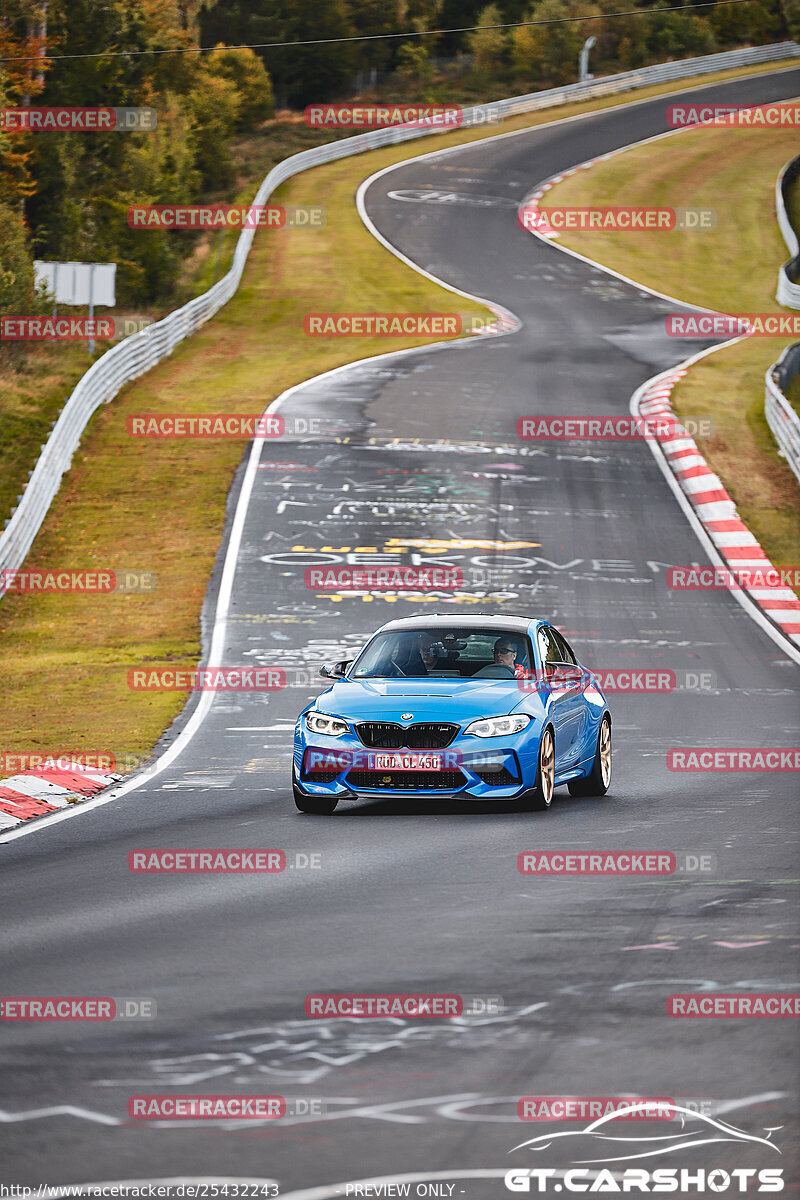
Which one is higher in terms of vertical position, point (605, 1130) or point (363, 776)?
point (605, 1130)

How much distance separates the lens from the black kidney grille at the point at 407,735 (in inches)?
457

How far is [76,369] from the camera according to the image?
37.3m

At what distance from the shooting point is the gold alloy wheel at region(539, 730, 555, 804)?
1183 centimetres

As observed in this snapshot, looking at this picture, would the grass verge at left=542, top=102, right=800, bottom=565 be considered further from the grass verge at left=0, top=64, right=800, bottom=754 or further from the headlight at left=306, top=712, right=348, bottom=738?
the headlight at left=306, top=712, right=348, bottom=738

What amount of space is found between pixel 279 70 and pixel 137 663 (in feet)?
250

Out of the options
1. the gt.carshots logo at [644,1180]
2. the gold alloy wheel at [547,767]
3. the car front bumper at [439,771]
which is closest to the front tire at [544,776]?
the gold alloy wheel at [547,767]

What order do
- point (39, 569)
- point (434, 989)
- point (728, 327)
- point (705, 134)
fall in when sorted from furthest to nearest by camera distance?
point (705, 134) → point (728, 327) → point (39, 569) → point (434, 989)

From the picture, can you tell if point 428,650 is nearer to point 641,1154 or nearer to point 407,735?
point 407,735

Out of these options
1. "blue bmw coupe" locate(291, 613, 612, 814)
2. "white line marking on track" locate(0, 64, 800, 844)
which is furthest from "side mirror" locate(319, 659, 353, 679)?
"white line marking on track" locate(0, 64, 800, 844)

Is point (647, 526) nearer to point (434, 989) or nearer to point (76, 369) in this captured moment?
point (76, 369)

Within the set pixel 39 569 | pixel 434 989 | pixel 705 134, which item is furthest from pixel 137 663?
pixel 705 134

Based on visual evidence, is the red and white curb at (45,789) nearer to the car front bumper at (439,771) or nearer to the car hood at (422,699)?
the car front bumper at (439,771)

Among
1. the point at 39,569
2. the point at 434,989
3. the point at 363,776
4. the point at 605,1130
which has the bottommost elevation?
the point at 39,569

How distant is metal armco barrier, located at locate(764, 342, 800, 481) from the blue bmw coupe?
20247 mm
